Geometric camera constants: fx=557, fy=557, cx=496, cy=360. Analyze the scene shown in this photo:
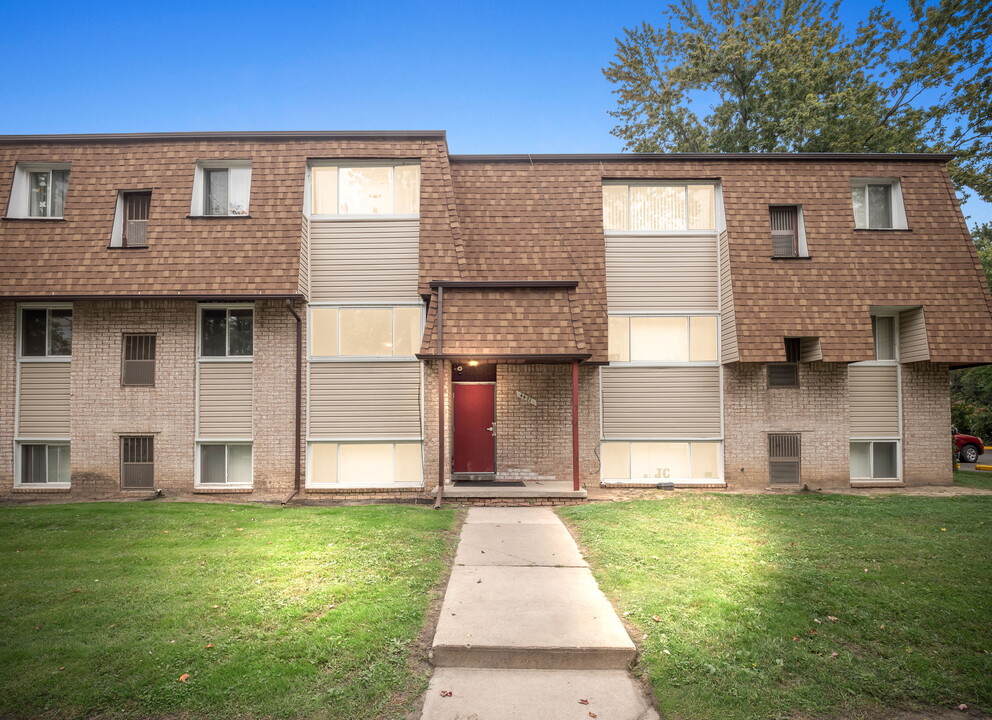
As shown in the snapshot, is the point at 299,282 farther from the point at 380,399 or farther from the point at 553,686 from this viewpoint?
the point at 553,686

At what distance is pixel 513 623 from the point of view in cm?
500

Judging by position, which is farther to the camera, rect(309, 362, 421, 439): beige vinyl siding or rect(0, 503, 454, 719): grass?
rect(309, 362, 421, 439): beige vinyl siding

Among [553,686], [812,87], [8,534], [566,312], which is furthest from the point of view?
[812,87]

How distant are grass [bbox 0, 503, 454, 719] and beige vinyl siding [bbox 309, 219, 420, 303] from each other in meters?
6.00

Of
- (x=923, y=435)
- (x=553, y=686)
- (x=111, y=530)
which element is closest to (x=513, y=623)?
(x=553, y=686)

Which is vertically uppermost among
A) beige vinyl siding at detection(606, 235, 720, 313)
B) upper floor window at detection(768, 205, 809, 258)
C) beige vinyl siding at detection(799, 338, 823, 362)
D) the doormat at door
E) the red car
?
upper floor window at detection(768, 205, 809, 258)

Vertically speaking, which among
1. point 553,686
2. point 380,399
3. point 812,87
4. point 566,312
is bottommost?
point 553,686

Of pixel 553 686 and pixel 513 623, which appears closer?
pixel 553 686

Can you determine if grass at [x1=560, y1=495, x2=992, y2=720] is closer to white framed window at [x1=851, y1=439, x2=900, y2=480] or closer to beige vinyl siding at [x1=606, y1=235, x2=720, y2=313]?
white framed window at [x1=851, y1=439, x2=900, y2=480]

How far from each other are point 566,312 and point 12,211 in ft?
41.7

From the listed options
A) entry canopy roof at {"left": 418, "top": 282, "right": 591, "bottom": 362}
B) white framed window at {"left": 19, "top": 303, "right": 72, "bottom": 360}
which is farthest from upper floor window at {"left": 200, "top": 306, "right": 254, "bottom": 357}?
entry canopy roof at {"left": 418, "top": 282, "right": 591, "bottom": 362}

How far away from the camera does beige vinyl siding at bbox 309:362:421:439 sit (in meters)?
12.7

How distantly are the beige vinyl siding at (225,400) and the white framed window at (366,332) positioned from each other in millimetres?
1697

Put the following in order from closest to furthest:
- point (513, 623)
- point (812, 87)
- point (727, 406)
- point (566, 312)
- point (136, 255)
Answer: point (513, 623) → point (566, 312) → point (136, 255) → point (727, 406) → point (812, 87)
